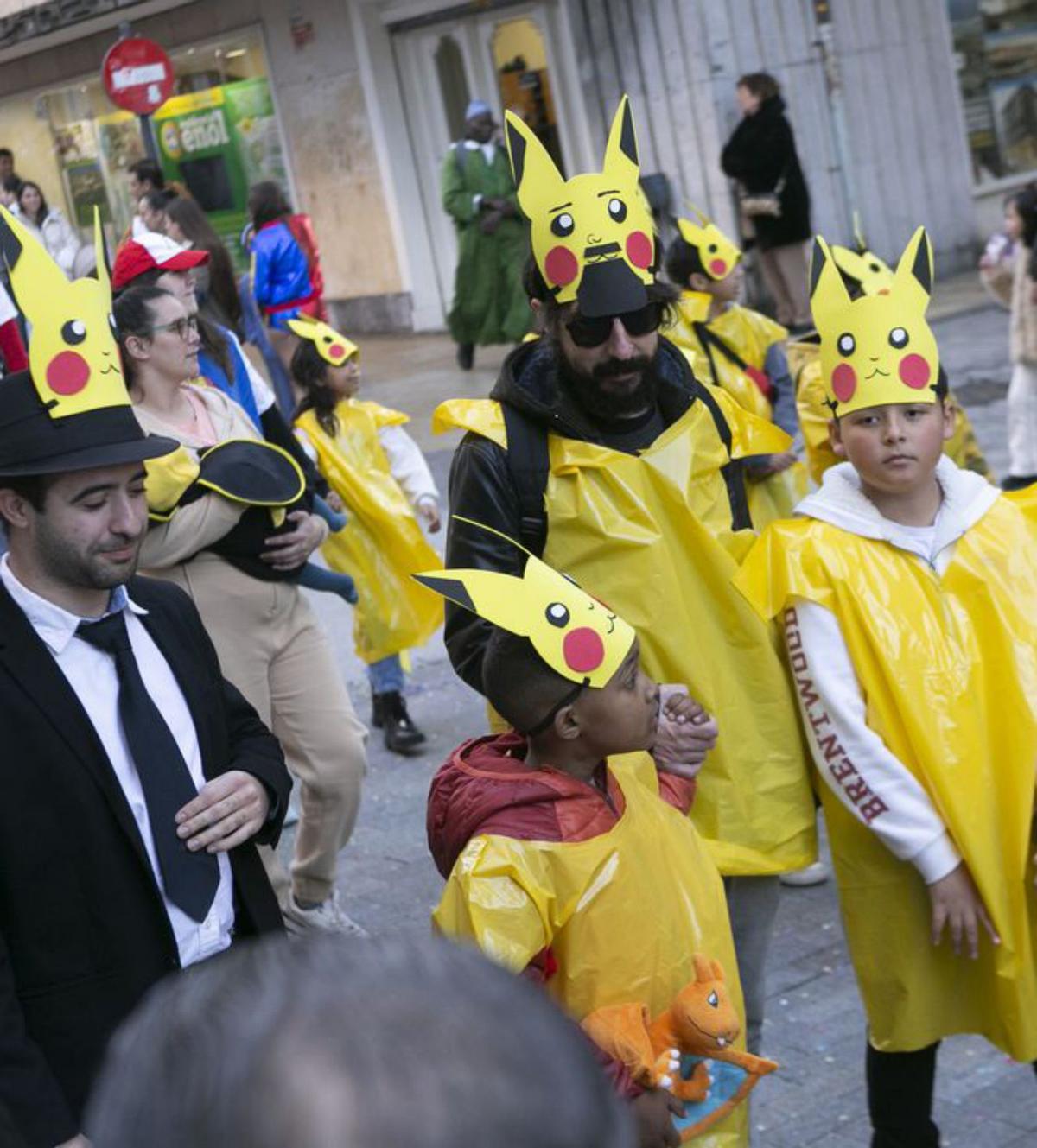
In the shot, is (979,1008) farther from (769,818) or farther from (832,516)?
(832,516)

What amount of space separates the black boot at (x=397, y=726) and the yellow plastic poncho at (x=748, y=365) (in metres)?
1.87

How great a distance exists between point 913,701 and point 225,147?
1822 cm

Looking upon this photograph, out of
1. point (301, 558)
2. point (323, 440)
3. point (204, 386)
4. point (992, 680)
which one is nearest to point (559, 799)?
point (992, 680)

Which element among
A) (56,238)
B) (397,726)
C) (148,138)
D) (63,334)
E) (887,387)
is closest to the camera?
(63,334)

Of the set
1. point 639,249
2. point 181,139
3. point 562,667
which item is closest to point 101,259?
point 639,249

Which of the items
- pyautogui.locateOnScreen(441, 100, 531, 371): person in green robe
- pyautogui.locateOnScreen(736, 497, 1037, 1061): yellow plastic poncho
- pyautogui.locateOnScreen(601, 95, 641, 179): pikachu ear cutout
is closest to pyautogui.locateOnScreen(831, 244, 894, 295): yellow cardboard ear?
pyautogui.locateOnScreen(601, 95, 641, 179): pikachu ear cutout

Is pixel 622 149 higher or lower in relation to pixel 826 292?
higher

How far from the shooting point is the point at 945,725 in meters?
3.55

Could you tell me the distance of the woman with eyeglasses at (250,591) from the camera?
191 inches

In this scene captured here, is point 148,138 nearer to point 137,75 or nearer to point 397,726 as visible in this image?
point 137,75

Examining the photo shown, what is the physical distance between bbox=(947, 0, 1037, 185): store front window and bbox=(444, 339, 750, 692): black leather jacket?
14803mm

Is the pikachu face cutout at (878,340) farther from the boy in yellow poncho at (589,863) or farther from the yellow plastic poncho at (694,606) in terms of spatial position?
the boy in yellow poncho at (589,863)

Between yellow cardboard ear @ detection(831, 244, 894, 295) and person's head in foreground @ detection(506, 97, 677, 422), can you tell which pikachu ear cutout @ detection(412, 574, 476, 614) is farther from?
yellow cardboard ear @ detection(831, 244, 894, 295)

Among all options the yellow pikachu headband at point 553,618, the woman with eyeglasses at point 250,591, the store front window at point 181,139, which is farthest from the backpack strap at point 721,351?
the store front window at point 181,139
